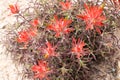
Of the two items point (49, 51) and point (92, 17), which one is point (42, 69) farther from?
point (92, 17)

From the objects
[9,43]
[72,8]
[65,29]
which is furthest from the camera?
[9,43]

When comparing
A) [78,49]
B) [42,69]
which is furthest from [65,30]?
[42,69]

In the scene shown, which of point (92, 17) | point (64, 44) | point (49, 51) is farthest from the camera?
point (64, 44)

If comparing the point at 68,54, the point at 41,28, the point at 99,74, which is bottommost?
the point at 99,74

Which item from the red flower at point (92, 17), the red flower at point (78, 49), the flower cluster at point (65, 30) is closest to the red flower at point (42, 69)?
the flower cluster at point (65, 30)

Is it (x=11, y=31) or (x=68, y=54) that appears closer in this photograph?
(x=68, y=54)

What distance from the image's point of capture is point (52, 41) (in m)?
2.71

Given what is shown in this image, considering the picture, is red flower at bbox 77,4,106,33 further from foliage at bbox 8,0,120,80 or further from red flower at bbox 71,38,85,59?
red flower at bbox 71,38,85,59

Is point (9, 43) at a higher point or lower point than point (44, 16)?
lower

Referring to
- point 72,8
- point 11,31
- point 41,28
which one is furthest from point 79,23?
point 11,31

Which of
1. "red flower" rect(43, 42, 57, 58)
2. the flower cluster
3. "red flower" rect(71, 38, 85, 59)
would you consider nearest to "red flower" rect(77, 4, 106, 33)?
the flower cluster

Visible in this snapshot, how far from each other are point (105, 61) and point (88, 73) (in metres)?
0.19

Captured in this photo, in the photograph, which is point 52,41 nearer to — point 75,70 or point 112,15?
point 75,70

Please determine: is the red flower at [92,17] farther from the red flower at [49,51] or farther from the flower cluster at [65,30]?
the red flower at [49,51]
